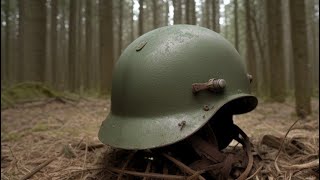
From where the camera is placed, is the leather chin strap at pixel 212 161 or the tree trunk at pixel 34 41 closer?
the leather chin strap at pixel 212 161

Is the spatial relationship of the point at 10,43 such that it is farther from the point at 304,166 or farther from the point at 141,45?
the point at 304,166

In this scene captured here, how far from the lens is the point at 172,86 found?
6.82ft

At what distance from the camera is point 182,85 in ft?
6.81

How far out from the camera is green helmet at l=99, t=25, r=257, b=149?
201cm

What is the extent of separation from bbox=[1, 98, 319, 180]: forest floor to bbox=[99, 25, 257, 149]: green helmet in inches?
16.2

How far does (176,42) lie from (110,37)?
6842mm

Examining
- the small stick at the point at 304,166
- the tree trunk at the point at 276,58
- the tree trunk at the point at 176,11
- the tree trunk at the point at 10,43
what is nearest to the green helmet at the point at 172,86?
the small stick at the point at 304,166

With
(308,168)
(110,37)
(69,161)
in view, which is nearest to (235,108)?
(308,168)

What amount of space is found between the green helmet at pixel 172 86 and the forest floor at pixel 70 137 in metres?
0.41

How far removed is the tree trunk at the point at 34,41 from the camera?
6.41m

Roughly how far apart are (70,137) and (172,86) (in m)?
1.80

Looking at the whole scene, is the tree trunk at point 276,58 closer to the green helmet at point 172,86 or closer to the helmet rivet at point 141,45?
the green helmet at point 172,86

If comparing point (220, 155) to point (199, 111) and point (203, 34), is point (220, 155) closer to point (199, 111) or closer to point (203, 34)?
point (199, 111)

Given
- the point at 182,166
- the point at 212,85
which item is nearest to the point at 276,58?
the point at 212,85
